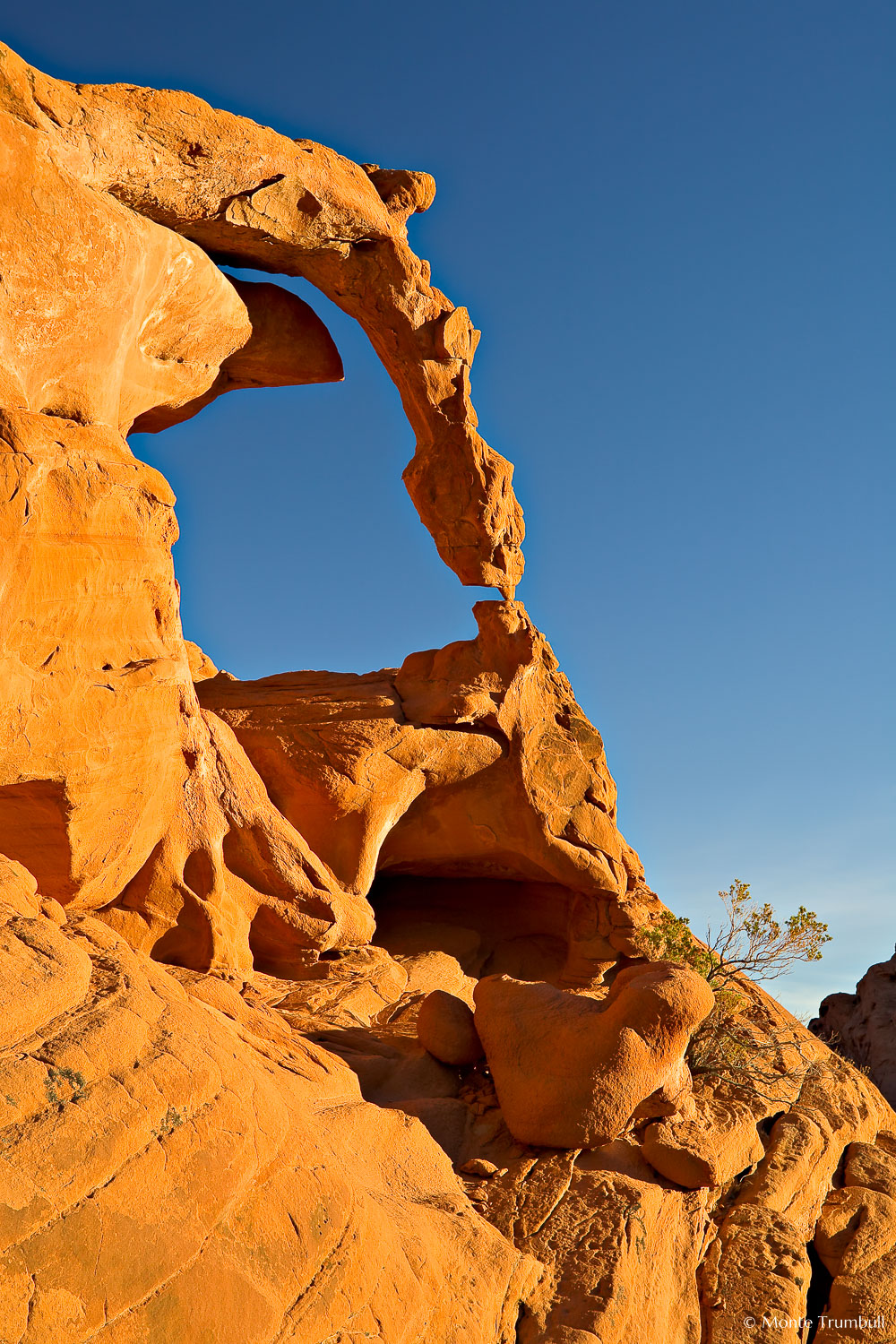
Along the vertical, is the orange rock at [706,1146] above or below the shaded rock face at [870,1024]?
below

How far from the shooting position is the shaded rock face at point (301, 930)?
475 centimetres

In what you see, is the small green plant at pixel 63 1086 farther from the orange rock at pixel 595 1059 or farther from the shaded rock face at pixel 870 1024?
the shaded rock face at pixel 870 1024

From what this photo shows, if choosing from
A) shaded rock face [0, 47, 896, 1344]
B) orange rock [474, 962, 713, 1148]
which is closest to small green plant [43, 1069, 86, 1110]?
shaded rock face [0, 47, 896, 1344]

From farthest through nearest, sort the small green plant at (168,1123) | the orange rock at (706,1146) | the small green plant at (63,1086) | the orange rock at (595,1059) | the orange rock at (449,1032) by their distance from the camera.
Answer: the orange rock at (449,1032) → the orange rock at (706,1146) → the orange rock at (595,1059) → the small green plant at (168,1123) → the small green plant at (63,1086)

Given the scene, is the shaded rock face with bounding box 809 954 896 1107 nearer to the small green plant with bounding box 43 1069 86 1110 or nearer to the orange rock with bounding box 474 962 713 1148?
the orange rock with bounding box 474 962 713 1148

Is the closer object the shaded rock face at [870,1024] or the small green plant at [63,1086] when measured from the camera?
the small green plant at [63,1086]

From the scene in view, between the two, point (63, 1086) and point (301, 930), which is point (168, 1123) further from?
point (301, 930)

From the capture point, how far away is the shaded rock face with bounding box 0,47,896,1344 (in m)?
4.75

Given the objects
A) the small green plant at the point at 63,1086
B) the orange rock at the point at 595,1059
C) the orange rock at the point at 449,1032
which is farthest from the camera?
the orange rock at the point at 449,1032

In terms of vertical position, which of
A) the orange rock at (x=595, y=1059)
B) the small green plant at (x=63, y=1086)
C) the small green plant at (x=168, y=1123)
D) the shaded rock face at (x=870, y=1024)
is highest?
the shaded rock face at (x=870, y=1024)

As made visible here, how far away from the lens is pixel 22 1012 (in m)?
4.73

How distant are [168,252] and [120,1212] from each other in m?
7.37

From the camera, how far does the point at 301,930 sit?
9969mm

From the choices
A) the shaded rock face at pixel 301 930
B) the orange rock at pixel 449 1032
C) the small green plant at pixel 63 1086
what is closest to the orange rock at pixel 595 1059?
the shaded rock face at pixel 301 930
